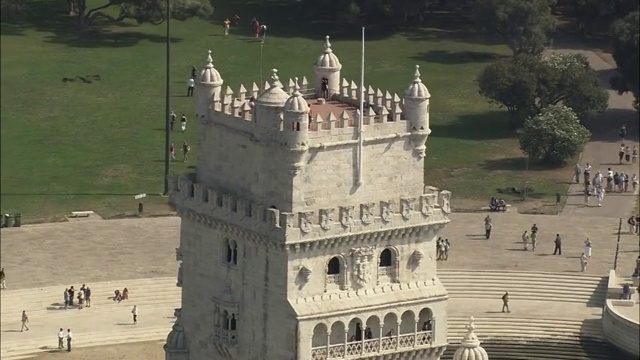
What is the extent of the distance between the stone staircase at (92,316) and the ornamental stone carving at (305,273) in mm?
35755

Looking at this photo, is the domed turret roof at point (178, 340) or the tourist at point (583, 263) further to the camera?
the tourist at point (583, 263)

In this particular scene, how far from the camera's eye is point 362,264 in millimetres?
155125

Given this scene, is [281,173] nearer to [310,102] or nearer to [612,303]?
[310,102]

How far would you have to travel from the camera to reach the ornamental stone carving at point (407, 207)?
6117 inches

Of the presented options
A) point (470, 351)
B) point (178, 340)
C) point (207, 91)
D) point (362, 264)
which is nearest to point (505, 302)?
point (470, 351)

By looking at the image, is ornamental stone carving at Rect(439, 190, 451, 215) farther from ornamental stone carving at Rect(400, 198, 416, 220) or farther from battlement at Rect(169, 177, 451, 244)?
ornamental stone carving at Rect(400, 198, 416, 220)

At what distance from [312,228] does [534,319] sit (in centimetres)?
4157

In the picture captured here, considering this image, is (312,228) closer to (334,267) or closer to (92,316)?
(334,267)

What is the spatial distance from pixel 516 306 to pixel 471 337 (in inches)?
1173

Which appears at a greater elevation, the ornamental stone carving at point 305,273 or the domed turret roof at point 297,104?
the domed turret roof at point 297,104

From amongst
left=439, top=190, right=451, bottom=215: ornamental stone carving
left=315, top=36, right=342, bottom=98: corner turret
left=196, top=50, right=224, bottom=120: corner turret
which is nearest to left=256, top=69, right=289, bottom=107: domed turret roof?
left=196, top=50, right=224, bottom=120: corner turret

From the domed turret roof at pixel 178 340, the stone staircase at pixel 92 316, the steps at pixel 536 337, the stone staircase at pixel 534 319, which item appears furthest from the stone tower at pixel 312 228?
the steps at pixel 536 337

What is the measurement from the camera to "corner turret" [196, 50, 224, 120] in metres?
156

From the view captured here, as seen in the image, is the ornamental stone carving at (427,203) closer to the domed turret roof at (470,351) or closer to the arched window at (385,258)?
the arched window at (385,258)
